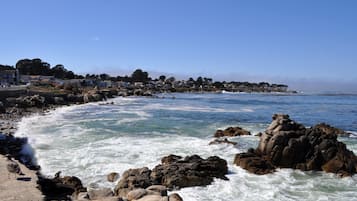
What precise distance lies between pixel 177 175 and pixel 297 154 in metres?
7.51

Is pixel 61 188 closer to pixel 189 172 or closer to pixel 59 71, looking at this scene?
pixel 189 172

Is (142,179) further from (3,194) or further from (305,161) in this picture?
(305,161)

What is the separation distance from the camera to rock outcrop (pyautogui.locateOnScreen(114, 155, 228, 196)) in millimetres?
15297

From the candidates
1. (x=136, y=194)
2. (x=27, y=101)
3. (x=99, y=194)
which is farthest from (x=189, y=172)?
(x=27, y=101)

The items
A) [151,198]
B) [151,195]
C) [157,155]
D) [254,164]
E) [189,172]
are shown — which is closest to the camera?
[151,198]

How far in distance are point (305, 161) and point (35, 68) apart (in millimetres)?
150206

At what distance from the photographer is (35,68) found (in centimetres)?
15425

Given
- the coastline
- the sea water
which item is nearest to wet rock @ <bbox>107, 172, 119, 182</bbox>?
the sea water

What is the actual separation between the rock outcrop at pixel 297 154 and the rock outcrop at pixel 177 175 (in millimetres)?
2124

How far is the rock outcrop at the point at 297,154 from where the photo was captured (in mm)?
19188

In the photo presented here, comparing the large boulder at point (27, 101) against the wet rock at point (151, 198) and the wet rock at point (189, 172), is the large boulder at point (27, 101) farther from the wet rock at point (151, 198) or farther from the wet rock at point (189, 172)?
the wet rock at point (151, 198)

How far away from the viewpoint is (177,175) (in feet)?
54.5

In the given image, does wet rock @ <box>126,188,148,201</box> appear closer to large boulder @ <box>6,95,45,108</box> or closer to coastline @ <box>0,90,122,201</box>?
coastline @ <box>0,90,122,201</box>

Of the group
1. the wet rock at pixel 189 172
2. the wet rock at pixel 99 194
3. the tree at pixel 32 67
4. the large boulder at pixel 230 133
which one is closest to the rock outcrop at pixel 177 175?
the wet rock at pixel 189 172
